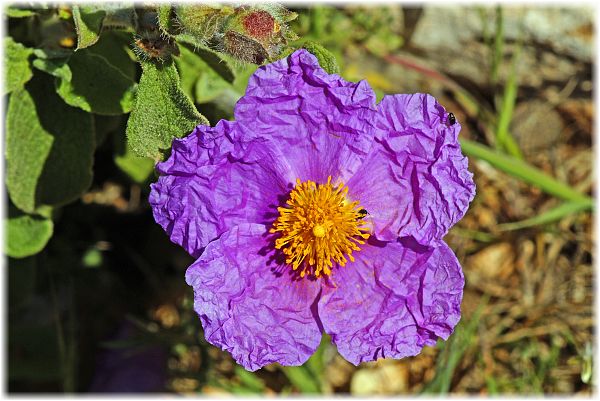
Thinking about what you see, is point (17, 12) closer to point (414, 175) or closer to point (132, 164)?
point (132, 164)

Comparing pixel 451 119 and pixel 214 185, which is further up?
pixel 451 119

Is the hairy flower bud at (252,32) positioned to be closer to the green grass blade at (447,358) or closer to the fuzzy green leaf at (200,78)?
the fuzzy green leaf at (200,78)

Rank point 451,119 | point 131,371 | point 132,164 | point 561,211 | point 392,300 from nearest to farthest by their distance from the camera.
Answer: point 451,119 → point 392,300 → point 132,164 → point 561,211 → point 131,371

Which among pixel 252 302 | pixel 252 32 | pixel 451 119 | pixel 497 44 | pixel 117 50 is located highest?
pixel 497 44

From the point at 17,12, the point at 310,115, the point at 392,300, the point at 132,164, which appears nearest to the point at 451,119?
the point at 310,115

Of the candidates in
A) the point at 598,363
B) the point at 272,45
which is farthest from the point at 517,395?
the point at 272,45

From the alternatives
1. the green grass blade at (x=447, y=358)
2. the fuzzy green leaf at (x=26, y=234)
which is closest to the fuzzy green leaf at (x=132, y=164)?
the fuzzy green leaf at (x=26, y=234)

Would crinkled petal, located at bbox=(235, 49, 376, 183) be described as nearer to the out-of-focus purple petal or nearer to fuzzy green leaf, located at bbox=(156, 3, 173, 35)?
fuzzy green leaf, located at bbox=(156, 3, 173, 35)
